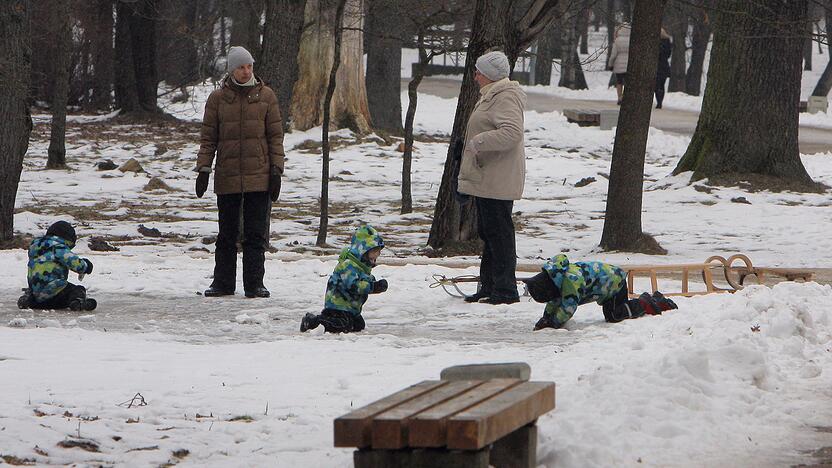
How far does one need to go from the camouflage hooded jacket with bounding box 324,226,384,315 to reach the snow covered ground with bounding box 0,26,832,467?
0.27m

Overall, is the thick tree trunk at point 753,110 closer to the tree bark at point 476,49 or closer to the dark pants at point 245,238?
the tree bark at point 476,49

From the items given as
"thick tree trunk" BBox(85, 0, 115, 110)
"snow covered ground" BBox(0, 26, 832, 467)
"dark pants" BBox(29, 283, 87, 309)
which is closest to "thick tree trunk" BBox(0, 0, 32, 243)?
"snow covered ground" BBox(0, 26, 832, 467)

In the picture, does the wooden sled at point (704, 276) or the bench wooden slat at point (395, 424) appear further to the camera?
the wooden sled at point (704, 276)

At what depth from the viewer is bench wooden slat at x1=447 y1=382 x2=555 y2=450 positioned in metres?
3.89

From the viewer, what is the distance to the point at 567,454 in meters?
4.70

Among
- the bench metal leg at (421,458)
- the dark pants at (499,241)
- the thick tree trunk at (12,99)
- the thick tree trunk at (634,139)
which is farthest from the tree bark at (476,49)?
the bench metal leg at (421,458)

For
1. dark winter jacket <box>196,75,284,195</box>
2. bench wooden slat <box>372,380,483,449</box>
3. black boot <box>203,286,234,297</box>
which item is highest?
dark winter jacket <box>196,75,284,195</box>

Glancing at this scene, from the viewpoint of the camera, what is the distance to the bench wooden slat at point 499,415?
389 centimetres

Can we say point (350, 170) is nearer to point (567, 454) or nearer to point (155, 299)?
point (155, 299)

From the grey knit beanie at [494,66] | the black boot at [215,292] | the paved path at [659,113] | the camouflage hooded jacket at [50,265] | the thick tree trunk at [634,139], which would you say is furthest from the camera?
the paved path at [659,113]

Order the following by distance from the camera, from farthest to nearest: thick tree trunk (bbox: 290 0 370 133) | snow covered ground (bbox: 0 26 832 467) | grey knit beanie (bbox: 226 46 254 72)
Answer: thick tree trunk (bbox: 290 0 370 133) → grey knit beanie (bbox: 226 46 254 72) → snow covered ground (bbox: 0 26 832 467)

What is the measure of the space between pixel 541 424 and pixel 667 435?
529 millimetres

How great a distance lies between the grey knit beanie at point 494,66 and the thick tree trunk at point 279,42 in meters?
4.21

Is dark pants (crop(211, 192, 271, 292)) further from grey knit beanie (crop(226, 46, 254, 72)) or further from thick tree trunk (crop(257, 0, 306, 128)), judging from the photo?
thick tree trunk (crop(257, 0, 306, 128))
